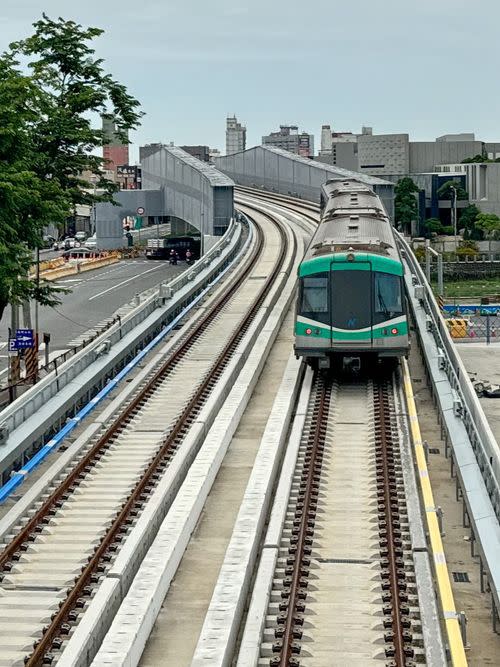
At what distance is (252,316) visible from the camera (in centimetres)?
3650

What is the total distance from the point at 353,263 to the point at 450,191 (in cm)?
9891

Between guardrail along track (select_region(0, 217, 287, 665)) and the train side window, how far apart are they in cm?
423

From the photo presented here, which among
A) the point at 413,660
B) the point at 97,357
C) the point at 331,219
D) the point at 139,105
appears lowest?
the point at 413,660

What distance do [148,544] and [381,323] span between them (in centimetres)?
1082

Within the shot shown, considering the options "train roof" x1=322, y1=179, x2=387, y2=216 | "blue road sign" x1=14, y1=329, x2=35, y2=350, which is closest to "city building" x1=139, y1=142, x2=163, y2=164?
"train roof" x1=322, y1=179, x2=387, y2=216

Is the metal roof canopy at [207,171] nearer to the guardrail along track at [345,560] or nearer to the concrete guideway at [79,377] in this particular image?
the concrete guideway at [79,377]

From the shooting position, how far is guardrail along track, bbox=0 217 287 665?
13.9 m

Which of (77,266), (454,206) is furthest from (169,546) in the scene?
(454,206)

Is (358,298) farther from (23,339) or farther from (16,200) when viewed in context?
(23,339)

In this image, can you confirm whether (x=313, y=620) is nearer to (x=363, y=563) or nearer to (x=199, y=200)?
(x=363, y=563)

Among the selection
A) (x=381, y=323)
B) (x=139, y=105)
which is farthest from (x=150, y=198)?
(x=381, y=323)

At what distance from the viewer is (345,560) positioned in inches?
626

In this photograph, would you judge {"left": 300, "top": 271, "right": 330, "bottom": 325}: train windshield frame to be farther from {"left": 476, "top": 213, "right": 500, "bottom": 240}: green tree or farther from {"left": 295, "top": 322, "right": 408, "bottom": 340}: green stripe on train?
{"left": 476, "top": 213, "right": 500, "bottom": 240}: green tree

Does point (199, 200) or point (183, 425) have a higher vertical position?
point (199, 200)
